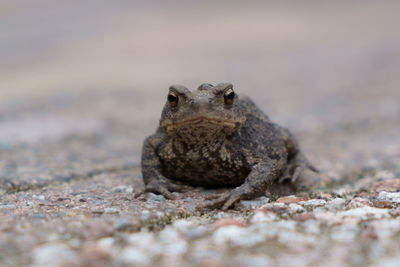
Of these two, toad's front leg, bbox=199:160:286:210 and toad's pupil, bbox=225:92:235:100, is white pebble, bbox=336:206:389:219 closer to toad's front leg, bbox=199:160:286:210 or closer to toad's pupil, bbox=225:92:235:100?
toad's front leg, bbox=199:160:286:210

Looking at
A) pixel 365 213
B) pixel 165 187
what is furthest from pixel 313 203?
pixel 165 187

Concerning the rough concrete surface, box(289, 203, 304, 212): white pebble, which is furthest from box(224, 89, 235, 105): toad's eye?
box(289, 203, 304, 212): white pebble

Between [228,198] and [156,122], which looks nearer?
[228,198]

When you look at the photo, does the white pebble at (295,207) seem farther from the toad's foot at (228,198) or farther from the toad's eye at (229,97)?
the toad's eye at (229,97)

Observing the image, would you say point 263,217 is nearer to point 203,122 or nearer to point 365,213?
point 365,213

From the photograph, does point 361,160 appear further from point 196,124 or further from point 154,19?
point 154,19

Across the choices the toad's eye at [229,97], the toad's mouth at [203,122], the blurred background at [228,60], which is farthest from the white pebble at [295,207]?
the blurred background at [228,60]
